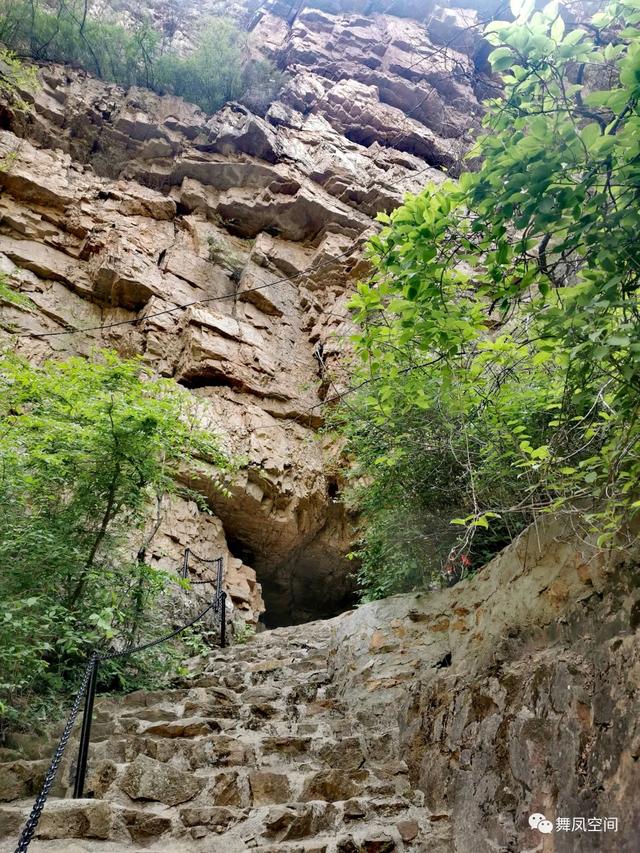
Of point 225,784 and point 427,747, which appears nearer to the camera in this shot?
point 225,784

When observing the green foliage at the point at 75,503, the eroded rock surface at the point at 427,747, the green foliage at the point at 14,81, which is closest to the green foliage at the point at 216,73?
the green foliage at the point at 14,81

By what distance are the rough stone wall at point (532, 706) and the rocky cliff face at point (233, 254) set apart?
4596mm

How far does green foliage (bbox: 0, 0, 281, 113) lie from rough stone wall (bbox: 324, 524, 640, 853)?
15.7m

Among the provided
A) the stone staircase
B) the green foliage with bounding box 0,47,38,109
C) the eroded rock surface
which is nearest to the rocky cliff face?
the green foliage with bounding box 0,47,38,109

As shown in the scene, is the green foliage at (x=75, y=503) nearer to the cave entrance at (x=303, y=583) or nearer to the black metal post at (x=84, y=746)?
the black metal post at (x=84, y=746)

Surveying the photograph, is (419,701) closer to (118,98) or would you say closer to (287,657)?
(287,657)

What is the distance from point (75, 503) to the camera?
13.7 ft

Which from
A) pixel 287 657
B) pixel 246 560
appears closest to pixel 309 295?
pixel 246 560

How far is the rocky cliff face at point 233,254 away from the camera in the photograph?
366 inches

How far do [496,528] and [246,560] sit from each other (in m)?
6.66

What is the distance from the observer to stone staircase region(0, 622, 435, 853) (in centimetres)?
255

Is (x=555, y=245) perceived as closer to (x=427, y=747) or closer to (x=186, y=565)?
(x=427, y=747)

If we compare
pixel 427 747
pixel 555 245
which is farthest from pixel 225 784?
pixel 555 245

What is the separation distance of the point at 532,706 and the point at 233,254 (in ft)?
37.8
